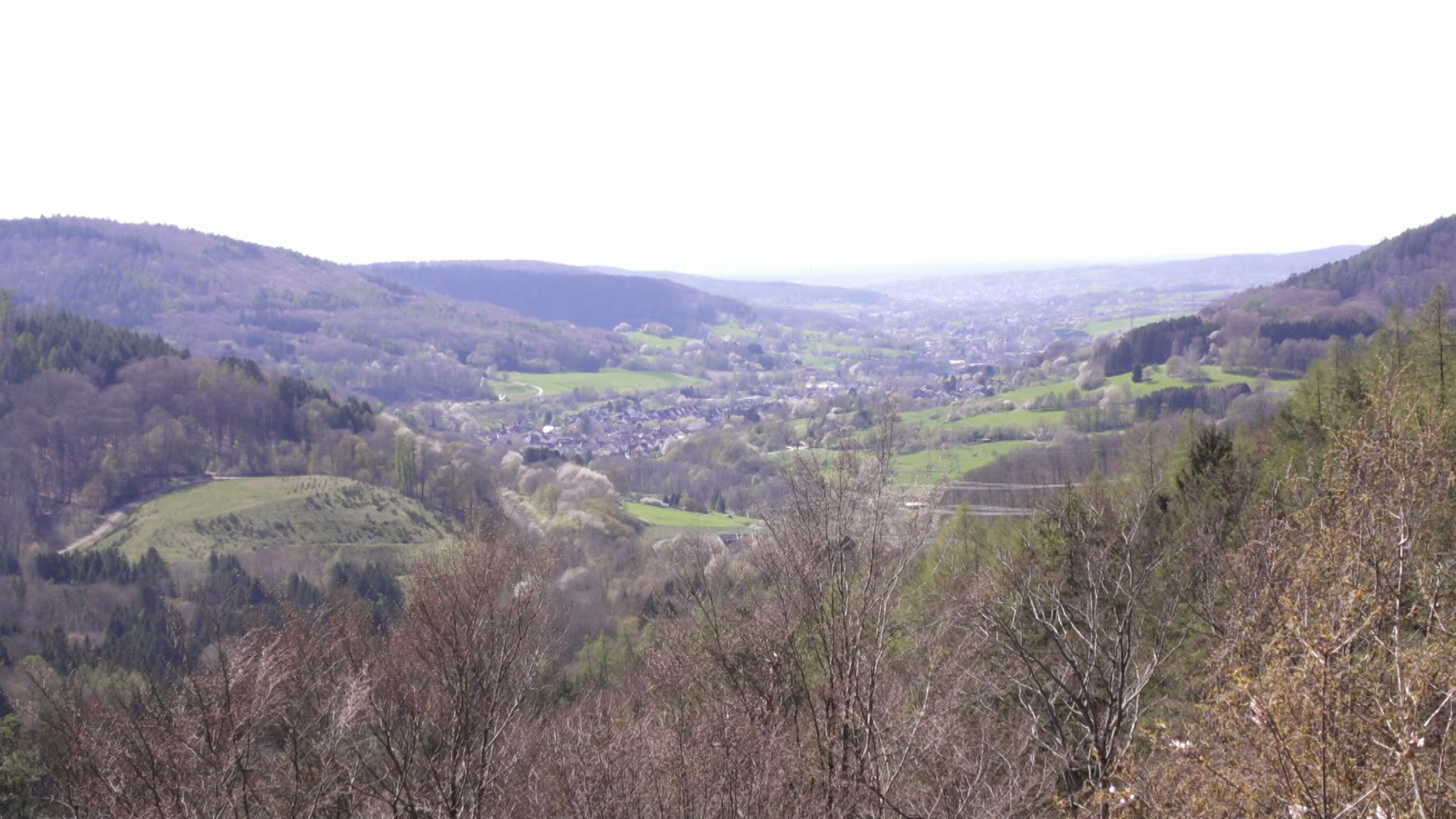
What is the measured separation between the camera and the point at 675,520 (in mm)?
57594

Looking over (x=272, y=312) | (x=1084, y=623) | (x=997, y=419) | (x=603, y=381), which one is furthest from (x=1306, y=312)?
(x=272, y=312)

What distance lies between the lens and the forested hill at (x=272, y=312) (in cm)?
11688

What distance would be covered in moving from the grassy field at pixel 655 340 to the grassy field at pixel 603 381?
2161cm

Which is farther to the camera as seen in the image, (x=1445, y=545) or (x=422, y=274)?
(x=422, y=274)

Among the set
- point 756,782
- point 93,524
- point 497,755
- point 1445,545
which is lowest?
point 93,524

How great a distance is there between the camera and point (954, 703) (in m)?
11.0

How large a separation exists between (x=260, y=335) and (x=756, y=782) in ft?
431

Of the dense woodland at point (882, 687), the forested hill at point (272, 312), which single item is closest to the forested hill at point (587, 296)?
the forested hill at point (272, 312)

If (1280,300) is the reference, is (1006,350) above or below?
below

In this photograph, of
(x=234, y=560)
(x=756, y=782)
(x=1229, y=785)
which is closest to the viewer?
(x=1229, y=785)

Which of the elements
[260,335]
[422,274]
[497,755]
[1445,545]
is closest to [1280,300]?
[1445,545]

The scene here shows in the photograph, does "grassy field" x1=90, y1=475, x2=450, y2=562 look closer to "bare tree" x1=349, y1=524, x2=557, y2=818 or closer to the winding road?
the winding road

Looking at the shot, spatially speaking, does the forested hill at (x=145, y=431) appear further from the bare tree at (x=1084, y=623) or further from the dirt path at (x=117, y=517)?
the bare tree at (x=1084, y=623)

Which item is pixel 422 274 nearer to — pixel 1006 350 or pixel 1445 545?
pixel 1006 350
